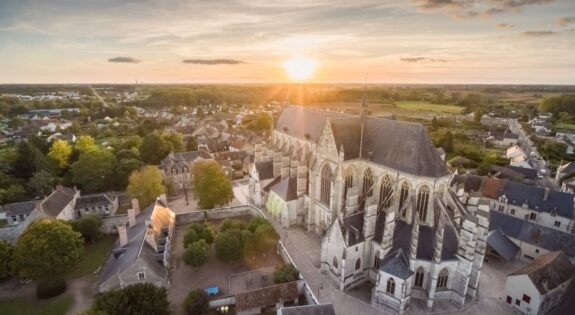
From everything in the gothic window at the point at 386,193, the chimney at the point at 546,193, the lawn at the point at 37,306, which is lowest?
the lawn at the point at 37,306

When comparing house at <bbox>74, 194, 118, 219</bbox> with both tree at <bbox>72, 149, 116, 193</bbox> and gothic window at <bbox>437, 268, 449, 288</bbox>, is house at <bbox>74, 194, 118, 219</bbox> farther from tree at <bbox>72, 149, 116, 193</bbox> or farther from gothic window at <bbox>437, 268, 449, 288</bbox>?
gothic window at <bbox>437, 268, 449, 288</bbox>

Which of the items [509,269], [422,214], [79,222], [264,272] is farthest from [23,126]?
[509,269]

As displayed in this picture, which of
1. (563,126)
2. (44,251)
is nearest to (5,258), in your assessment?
(44,251)

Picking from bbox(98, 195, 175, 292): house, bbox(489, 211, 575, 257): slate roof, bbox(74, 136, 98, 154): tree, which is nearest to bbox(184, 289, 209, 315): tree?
bbox(98, 195, 175, 292): house

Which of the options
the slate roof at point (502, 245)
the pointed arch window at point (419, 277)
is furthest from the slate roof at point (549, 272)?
the pointed arch window at point (419, 277)

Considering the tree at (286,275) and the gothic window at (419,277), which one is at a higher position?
the gothic window at (419,277)

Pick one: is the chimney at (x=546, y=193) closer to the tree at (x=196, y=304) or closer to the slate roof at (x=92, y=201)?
the tree at (x=196, y=304)

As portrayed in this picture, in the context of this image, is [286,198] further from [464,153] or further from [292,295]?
[464,153]
